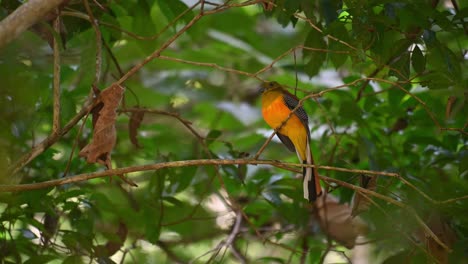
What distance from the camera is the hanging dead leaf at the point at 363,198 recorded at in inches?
116

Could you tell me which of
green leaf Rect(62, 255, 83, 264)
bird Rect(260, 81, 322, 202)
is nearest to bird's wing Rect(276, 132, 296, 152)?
bird Rect(260, 81, 322, 202)

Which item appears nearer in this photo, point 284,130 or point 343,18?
point 343,18

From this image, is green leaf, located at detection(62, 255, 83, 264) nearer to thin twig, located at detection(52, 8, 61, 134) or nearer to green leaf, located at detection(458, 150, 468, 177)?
thin twig, located at detection(52, 8, 61, 134)

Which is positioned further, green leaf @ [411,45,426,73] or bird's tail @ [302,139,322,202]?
bird's tail @ [302,139,322,202]

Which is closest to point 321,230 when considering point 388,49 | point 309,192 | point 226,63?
point 309,192

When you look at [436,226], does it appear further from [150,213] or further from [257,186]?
[150,213]

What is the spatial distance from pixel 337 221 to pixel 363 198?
1.05 meters

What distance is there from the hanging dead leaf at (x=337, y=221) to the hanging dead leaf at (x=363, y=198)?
2.42ft

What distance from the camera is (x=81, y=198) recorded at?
3.17 meters

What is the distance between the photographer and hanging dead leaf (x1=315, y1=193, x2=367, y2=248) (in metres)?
3.95

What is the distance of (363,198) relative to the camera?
3.04 m

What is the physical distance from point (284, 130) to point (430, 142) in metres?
0.78

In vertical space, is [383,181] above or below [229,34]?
below

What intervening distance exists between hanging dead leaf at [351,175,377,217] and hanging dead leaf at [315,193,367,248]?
74cm
